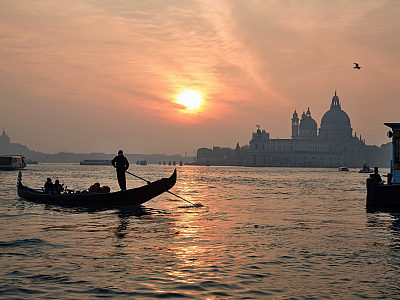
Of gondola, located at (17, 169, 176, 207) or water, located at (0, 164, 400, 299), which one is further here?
gondola, located at (17, 169, 176, 207)

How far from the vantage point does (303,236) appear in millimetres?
14922

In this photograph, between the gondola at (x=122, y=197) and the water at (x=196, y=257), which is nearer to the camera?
the water at (x=196, y=257)

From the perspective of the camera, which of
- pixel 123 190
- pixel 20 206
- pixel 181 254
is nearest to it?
pixel 181 254

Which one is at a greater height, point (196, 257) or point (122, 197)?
point (122, 197)

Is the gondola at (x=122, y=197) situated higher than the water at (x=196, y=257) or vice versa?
the gondola at (x=122, y=197)

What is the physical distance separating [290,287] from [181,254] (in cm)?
360

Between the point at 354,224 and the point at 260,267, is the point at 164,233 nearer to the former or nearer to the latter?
the point at 260,267

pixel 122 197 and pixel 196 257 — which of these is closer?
pixel 196 257

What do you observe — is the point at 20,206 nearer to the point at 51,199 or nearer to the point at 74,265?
the point at 51,199

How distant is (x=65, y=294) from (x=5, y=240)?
20.6ft

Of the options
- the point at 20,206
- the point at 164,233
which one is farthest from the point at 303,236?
the point at 20,206

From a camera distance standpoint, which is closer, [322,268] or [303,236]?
[322,268]

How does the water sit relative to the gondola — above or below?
below

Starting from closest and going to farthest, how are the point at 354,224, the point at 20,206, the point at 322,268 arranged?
the point at 322,268 < the point at 354,224 < the point at 20,206
